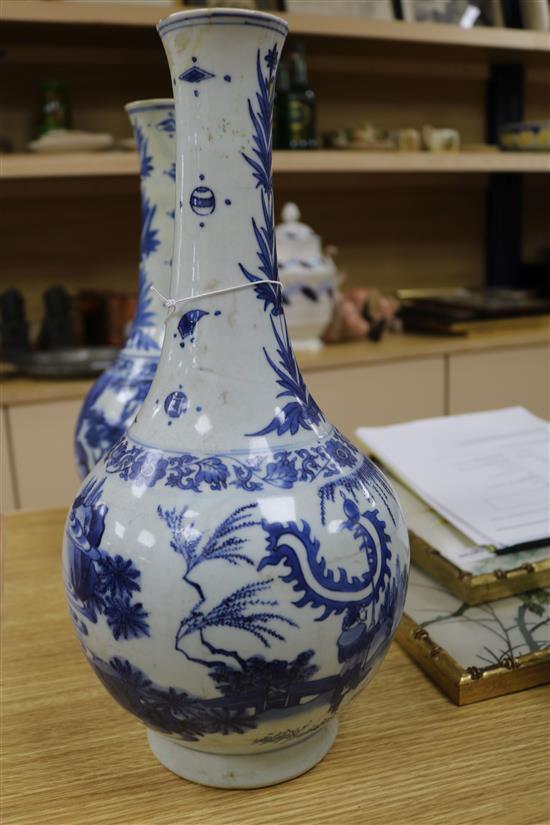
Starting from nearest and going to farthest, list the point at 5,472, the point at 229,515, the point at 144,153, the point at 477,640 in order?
the point at 229,515 < the point at 477,640 < the point at 144,153 < the point at 5,472

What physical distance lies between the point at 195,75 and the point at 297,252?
135cm

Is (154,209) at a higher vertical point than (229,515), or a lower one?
higher

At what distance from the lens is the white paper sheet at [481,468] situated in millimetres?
629

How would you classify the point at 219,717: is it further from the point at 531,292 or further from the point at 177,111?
the point at 531,292

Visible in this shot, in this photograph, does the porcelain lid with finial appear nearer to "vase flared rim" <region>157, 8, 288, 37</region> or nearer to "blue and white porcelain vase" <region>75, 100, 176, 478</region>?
"blue and white porcelain vase" <region>75, 100, 176, 478</region>

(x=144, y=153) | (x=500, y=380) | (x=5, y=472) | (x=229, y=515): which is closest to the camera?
(x=229, y=515)

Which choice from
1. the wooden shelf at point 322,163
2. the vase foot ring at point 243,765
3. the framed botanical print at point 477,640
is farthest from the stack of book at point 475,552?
the wooden shelf at point 322,163

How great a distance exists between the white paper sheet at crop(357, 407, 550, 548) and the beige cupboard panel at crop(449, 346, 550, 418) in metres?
1.04

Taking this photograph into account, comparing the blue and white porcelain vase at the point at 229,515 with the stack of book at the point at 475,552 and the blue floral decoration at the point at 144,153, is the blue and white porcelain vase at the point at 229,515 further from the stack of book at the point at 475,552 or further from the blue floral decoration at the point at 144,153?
the blue floral decoration at the point at 144,153

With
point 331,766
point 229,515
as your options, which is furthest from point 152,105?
point 331,766

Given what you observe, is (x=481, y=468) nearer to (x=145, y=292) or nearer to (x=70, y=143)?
(x=145, y=292)

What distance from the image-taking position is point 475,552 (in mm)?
608

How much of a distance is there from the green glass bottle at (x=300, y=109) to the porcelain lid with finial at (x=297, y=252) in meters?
0.18

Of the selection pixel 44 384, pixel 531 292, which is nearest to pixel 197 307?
pixel 44 384
